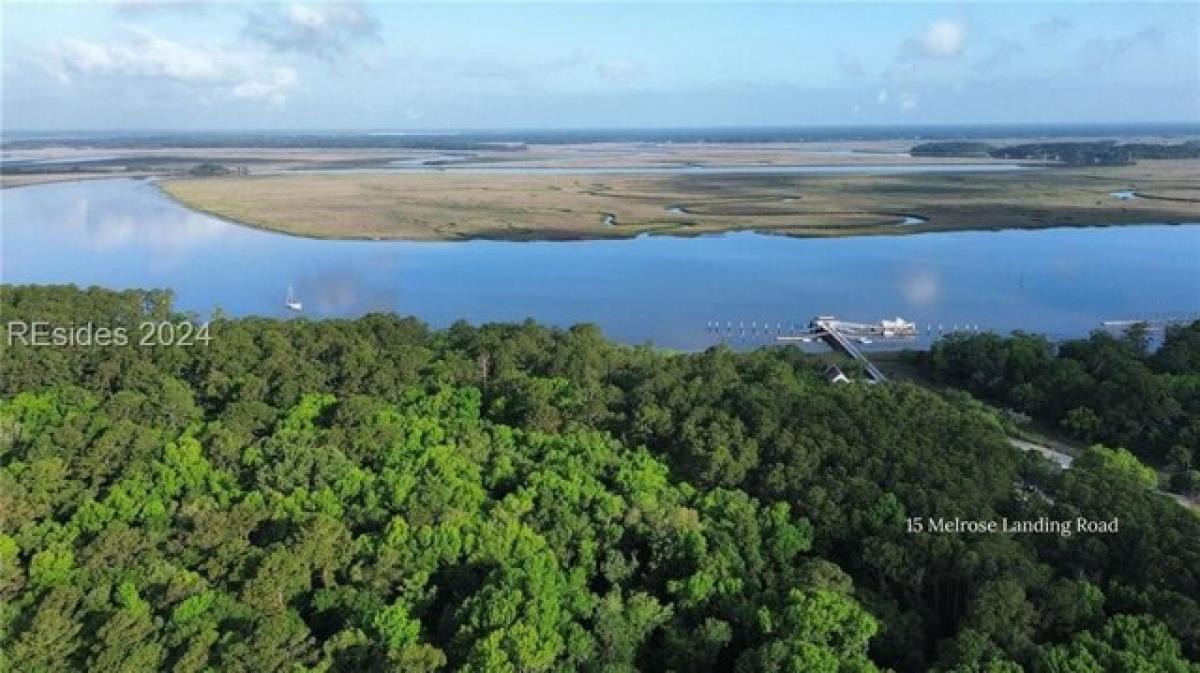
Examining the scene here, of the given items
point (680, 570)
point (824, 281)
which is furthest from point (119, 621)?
point (824, 281)

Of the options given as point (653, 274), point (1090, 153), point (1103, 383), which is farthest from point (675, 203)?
point (1090, 153)

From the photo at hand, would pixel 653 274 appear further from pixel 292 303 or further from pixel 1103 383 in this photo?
pixel 1103 383

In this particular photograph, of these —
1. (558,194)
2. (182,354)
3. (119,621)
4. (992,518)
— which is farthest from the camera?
(558,194)

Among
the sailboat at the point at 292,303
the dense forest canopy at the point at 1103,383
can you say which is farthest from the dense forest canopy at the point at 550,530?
the sailboat at the point at 292,303

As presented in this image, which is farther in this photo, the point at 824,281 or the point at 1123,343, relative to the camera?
the point at 824,281

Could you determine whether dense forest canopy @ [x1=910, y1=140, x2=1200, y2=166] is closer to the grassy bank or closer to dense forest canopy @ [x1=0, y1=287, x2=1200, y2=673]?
the grassy bank

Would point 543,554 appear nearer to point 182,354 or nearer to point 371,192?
point 182,354

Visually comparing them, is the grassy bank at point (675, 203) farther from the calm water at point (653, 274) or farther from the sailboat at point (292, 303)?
the sailboat at point (292, 303)
